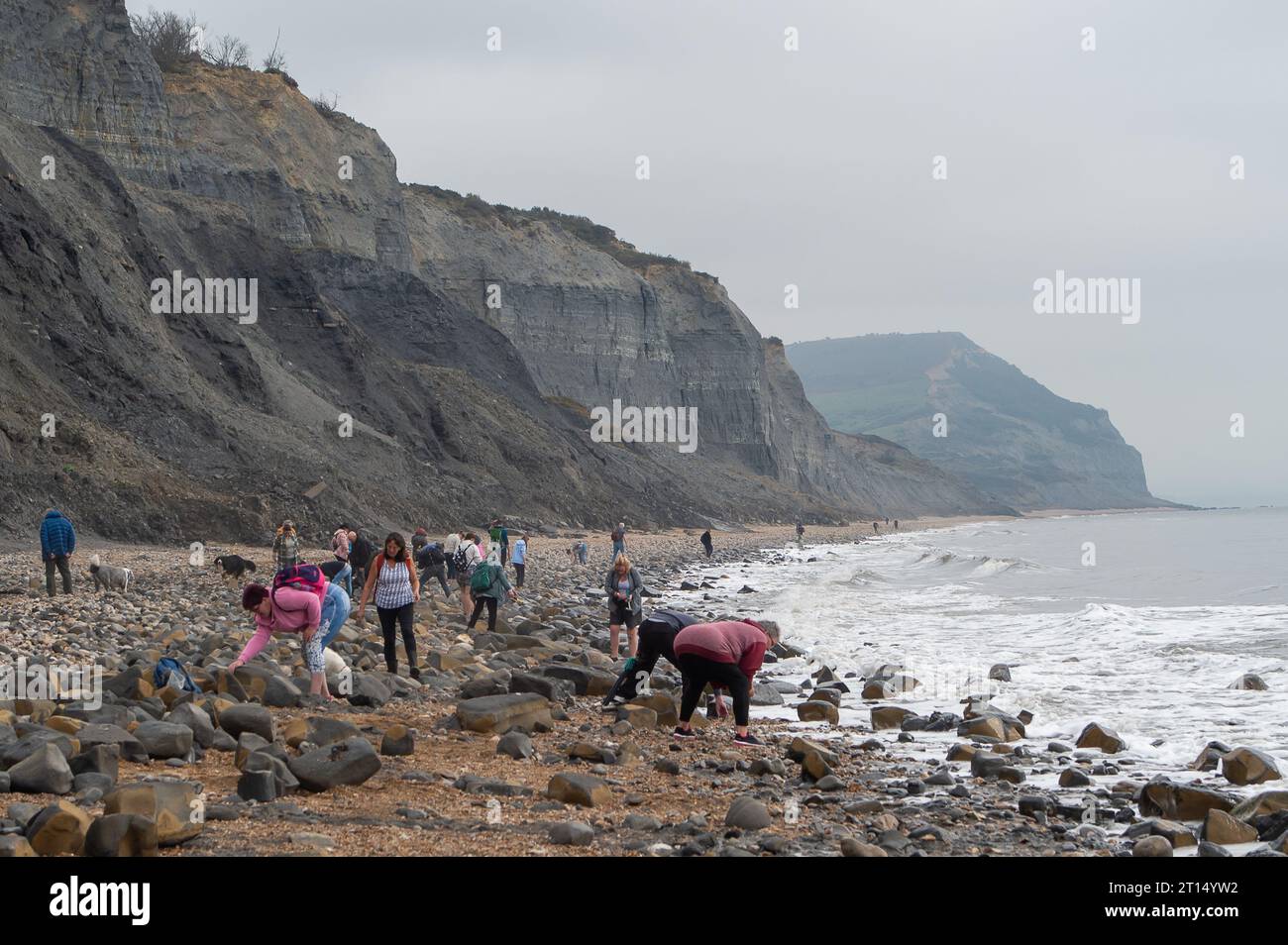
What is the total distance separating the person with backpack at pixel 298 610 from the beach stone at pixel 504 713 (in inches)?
51.2

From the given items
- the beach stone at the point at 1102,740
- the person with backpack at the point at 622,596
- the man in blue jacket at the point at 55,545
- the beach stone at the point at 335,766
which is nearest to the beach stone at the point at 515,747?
the beach stone at the point at 335,766

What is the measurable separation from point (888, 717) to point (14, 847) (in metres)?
8.43

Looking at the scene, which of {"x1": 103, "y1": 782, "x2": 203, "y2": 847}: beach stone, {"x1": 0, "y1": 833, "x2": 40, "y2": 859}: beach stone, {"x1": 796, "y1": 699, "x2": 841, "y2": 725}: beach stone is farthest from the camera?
{"x1": 796, "y1": 699, "x2": 841, "y2": 725}: beach stone

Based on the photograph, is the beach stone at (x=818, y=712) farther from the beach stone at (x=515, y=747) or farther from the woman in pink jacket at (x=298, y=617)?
the woman in pink jacket at (x=298, y=617)

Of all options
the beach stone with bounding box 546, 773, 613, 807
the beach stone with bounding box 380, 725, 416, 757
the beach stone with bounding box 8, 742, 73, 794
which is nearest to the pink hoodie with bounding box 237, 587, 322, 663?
the beach stone with bounding box 380, 725, 416, 757

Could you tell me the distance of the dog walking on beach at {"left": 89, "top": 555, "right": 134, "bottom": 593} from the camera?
1633cm

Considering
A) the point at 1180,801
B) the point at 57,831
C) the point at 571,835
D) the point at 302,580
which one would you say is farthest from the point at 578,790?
the point at 1180,801

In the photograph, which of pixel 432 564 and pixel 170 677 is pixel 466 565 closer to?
pixel 432 564

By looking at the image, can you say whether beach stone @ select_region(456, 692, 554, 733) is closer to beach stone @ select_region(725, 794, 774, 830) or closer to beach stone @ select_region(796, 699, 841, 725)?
beach stone @ select_region(725, 794, 774, 830)

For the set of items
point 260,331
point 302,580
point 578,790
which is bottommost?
point 578,790

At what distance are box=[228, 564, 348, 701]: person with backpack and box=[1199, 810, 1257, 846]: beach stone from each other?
6.70m

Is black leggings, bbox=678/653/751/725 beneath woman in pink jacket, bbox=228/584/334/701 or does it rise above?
beneath

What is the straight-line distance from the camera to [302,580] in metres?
9.71
